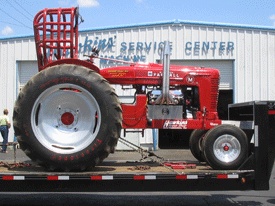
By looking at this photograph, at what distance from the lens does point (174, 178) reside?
4.75 m

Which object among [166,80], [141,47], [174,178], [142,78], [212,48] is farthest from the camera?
[141,47]

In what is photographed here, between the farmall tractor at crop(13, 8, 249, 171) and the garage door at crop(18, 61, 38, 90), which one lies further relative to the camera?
the garage door at crop(18, 61, 38, 90)

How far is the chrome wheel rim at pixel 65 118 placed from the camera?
511cm

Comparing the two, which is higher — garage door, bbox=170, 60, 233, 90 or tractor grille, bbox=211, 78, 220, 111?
garage door, bbox=170, 60, 233, 90

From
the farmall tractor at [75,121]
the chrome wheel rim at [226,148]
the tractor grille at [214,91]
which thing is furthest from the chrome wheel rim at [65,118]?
the tractor grille at [214,91]

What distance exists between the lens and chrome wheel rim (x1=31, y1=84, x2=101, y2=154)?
5109 mm

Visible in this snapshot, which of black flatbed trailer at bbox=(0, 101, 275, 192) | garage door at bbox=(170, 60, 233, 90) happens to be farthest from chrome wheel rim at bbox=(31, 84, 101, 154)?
garage door at bbox=(170, 60, 233, 90)

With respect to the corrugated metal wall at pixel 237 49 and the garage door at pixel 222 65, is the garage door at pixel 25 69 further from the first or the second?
the garage door at pixel 222 65

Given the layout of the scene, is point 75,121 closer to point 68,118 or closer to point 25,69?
point 68,118

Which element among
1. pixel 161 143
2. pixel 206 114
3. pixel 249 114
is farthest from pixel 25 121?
pixel 161 143

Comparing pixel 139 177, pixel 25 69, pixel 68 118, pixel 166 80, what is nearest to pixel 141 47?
pixel 25 69

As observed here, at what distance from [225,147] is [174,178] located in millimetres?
1061

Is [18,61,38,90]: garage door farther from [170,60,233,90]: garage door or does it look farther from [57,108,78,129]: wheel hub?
[57,108,78,129]: wheel hub

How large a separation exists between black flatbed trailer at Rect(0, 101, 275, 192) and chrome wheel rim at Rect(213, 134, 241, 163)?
0.35m
